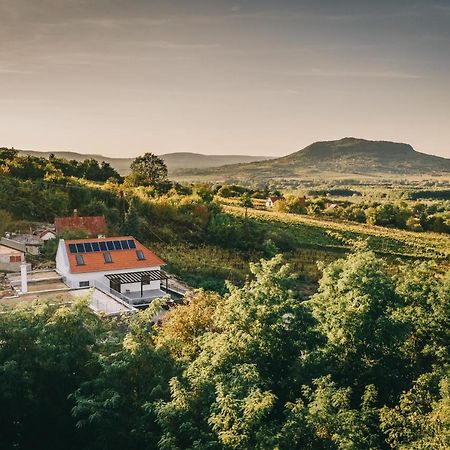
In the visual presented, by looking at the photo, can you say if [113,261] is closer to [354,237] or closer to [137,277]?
[137,277]

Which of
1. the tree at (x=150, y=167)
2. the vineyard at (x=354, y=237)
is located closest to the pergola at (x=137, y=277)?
the vineyard at (x=354, y=237)

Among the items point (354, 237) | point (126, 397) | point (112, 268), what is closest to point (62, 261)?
point (112, 268)

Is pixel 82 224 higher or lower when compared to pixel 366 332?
lower

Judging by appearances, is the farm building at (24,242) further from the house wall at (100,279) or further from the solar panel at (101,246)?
the house wall at (100,279)

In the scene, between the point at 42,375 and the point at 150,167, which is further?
the point at 150,167

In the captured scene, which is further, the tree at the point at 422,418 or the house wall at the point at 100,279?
the house wall at the point at 100,279

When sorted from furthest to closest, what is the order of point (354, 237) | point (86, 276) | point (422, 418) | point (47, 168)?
point (354, 237) → point (47, 168) → point (86, 276) → point (422, 418)

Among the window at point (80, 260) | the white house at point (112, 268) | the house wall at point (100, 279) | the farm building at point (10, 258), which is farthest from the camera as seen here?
the farm building at point (10, 258)

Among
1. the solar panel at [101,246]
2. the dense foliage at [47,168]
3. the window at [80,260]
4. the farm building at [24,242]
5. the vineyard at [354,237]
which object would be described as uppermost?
the dense foliage at [47,168]

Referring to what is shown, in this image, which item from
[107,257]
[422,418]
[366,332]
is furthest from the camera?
[107,257]
